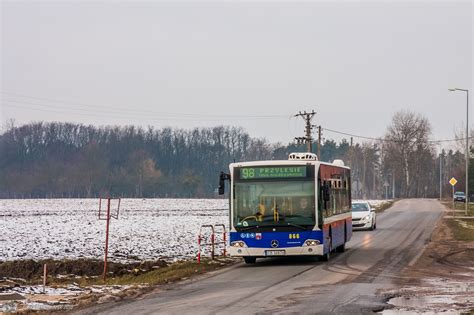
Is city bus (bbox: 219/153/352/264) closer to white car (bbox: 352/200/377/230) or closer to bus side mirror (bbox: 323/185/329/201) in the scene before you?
bus side mirror (bbox: 323/185/329/201)

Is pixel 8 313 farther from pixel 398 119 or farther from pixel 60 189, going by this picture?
pixel 60 189

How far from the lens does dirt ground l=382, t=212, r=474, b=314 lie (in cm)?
1388

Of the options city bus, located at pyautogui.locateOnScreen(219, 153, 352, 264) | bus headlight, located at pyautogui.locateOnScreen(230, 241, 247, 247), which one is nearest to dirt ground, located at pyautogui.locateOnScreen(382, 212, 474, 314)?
city bus, located at pyautogui.locateOnScreen(219, 153, 352, 264)

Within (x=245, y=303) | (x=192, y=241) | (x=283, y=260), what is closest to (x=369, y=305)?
(x=245, y=303)

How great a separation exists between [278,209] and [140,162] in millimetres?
142039

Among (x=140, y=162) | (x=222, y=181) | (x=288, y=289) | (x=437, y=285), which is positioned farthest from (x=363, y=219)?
(x=140, y=162)

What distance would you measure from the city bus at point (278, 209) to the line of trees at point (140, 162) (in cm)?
11259

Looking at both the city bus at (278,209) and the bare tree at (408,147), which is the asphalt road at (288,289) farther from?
the bare tree at (408,147)

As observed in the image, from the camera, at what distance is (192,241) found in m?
34.6

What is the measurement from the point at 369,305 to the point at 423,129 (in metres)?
118

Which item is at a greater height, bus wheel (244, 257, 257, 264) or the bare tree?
the bare tree

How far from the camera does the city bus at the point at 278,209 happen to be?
22.6 meters

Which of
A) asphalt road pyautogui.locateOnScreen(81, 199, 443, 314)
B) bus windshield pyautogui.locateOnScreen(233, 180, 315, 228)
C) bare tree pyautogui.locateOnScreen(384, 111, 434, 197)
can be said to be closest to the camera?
asphalt road pyautogui.locateOnScreen(81, 199, 443, 314)

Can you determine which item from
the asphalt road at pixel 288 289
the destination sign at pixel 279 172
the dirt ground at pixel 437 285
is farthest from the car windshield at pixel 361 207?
the destination sign at pixel 279 172
